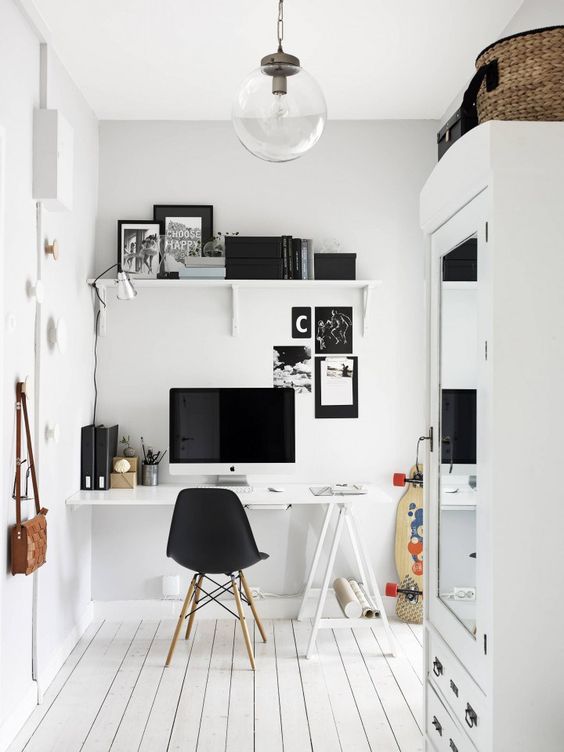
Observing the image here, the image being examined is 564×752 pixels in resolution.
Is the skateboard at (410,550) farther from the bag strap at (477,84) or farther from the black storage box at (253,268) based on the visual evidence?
the bag strap at (477,84)

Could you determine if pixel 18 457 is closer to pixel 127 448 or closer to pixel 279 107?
pixel 127 448

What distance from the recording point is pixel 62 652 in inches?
135

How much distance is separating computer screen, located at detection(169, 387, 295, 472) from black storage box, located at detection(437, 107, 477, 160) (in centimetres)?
187

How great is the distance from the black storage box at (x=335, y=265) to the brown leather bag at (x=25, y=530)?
1820mm

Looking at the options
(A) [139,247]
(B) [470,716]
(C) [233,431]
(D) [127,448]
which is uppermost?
(A) [139,247]

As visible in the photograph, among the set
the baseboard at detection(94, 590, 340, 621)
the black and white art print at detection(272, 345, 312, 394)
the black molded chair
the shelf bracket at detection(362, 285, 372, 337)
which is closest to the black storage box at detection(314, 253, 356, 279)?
the shelf bracket at detection(362, 285, 372, 337)

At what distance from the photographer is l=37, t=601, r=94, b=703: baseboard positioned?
10.1ft

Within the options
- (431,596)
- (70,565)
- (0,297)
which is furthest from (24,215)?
(431,596)

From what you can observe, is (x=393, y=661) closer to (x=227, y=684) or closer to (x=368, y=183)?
(x=227, y=684)

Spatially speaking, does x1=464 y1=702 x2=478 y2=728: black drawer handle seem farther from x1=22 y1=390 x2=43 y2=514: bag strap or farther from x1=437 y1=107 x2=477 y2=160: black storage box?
x1=22 y1=390 x2=43 y2=514: bag strap

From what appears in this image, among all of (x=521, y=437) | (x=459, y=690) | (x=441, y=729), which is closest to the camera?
(x=521, y=437)

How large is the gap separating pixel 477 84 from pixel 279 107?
499 mm

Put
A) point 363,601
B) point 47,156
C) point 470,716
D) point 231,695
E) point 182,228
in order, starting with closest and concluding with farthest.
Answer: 1. point 470,716
2. point 47,156
3. point 231,695
4. point 363,601
5. point 182,228

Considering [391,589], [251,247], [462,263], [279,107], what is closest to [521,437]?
[462,263]
